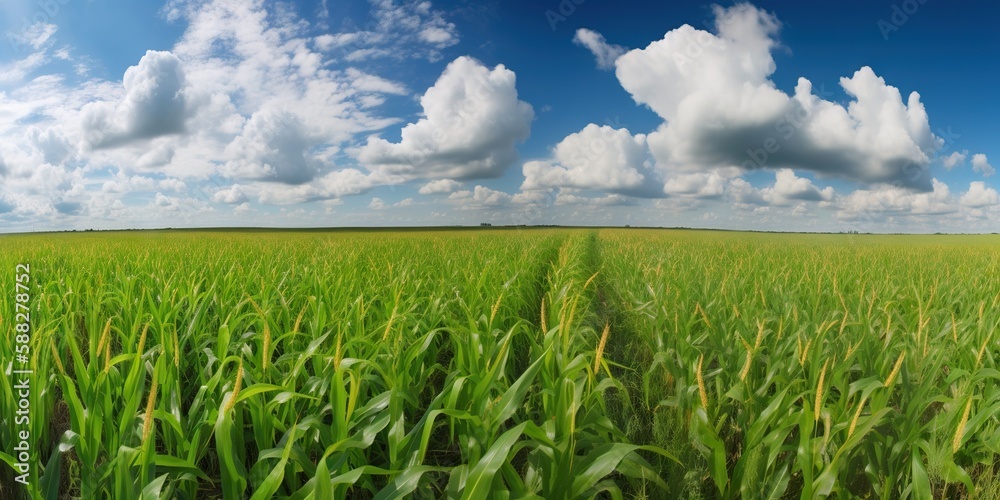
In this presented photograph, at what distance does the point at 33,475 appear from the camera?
207 cm

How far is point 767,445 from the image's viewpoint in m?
2.54

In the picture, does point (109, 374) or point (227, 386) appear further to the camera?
point (109, 374)

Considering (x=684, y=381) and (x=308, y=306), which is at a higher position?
(x=308, y=306)

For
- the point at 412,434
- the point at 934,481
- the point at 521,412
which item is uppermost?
the point at 412,434

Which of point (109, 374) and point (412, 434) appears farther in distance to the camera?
point (109, 374)

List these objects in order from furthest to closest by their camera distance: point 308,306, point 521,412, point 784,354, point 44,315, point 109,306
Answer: point 109,306 < point 308,306 < point 44,315 < point 784,354 < point 521,412

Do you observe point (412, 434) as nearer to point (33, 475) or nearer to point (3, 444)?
point (33, 475)

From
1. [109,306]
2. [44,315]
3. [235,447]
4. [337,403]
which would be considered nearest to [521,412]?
[337,403]

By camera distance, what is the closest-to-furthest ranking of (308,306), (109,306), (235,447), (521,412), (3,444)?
(235,447) < (3,444) < (521,412) < (308,306) < (109,306)

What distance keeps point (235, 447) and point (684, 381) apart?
2.65 metres

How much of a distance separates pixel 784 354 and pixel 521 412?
7.24 feet

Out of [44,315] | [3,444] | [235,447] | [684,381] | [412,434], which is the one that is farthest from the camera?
[44,315]

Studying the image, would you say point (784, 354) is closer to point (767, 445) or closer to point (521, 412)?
point (767, 445)

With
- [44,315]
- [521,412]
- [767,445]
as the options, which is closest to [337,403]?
[521,412]
